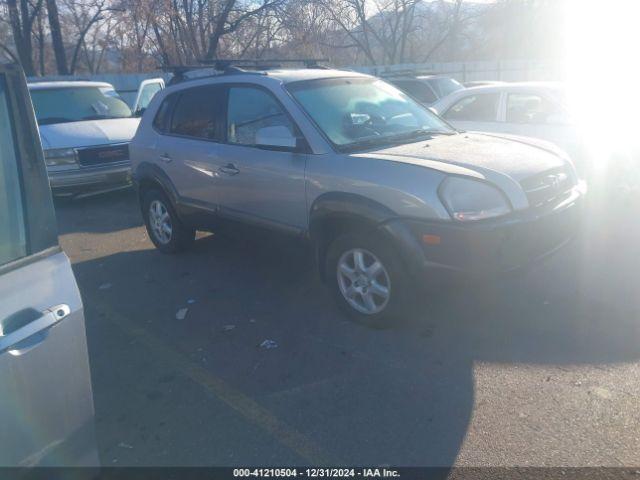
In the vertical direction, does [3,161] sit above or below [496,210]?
above

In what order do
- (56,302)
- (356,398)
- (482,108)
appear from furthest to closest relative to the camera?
(482,108), (356,398), (56,302)

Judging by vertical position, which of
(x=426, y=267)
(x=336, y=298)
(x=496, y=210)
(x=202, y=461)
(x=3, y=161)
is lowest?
(x=202, y=461)

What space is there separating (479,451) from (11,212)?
8.04ft

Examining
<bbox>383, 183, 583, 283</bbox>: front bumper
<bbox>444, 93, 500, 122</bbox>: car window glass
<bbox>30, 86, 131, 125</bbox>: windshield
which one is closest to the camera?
<bbox>383, 183, 583, 283</bbox>: front bumper

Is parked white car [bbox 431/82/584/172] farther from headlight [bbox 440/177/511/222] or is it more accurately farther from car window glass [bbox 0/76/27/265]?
car window glass [bbox 0/76/27/265]

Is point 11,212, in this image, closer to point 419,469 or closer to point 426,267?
point 419,469

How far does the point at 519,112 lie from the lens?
803cm

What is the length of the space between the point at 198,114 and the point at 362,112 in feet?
5.72

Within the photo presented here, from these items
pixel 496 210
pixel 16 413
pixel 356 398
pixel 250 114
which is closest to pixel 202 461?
pixel 356 398

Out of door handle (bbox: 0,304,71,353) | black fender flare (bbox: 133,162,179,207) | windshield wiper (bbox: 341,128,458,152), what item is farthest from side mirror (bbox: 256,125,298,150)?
door handle (bbox: 0,304,71,353)

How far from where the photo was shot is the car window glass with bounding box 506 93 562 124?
7714 mm

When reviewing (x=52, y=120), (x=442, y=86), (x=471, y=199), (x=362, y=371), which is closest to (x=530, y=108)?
(x=471, y=199)

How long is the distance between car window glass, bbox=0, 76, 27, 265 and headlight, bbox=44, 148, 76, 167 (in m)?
7.30

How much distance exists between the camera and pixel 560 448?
119 inches
